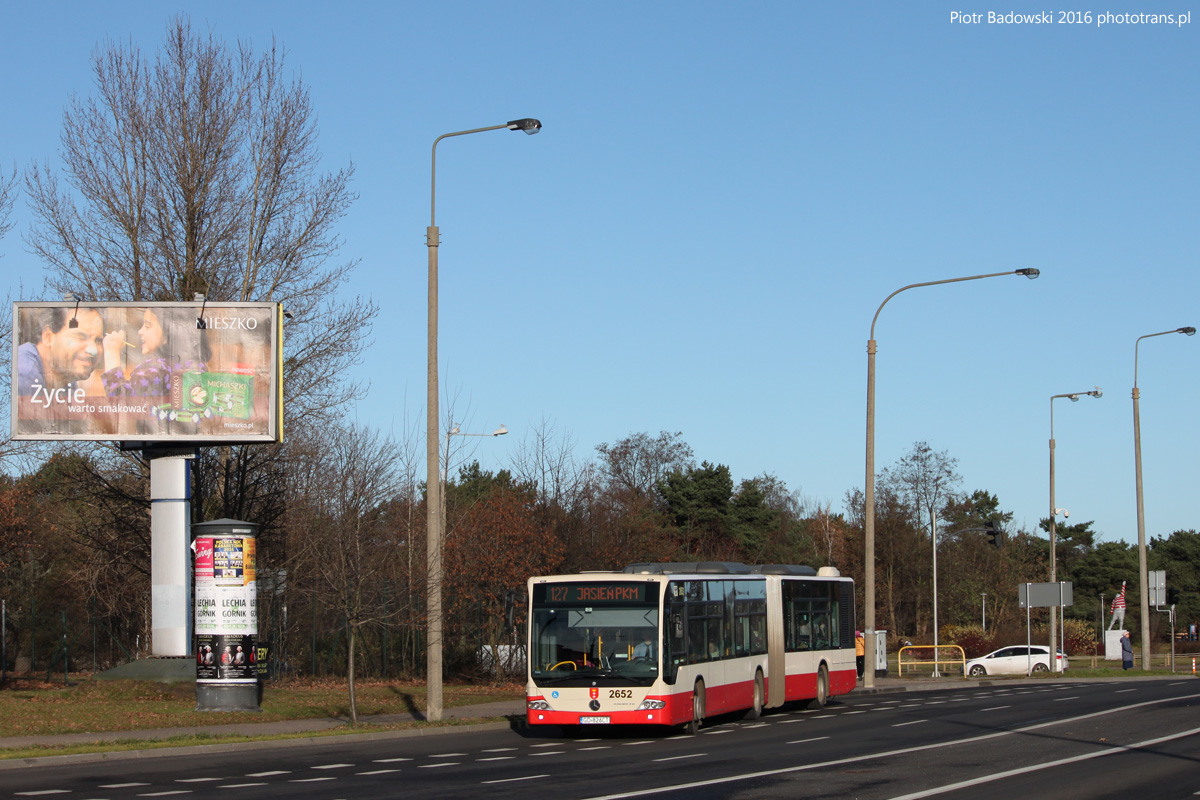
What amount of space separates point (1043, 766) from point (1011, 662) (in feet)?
118

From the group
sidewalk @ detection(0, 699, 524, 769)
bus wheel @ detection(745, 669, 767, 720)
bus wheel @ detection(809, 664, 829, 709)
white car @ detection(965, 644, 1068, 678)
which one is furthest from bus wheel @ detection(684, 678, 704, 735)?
white car @ detection(965, 644, 1068, 678)

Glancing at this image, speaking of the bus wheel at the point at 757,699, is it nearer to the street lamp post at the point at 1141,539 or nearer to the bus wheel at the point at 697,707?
the bus wheel at the point at 697,707

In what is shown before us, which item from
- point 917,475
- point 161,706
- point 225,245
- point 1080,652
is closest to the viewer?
point 161,706

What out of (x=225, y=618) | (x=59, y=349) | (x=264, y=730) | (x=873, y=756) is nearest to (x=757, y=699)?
(x=873, y=756)

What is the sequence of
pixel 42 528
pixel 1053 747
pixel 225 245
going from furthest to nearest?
pixel 42 528 < pixel 225 245 < pixel 1053 747

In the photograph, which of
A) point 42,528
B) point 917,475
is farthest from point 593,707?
point 917,475

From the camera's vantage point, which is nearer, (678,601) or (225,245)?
(678,601)

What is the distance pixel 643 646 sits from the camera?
2092cm

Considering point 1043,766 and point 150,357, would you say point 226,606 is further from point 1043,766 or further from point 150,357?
point 1043,766

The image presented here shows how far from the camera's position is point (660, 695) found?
20688 mm

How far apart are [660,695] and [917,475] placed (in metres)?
62.4

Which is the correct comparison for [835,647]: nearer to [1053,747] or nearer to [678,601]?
[678,601]

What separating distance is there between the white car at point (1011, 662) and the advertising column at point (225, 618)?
32.7m

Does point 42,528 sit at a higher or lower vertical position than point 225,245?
lower
